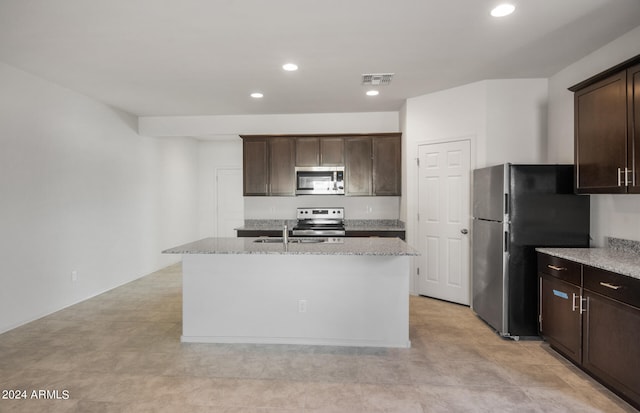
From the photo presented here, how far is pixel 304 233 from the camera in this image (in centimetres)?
523

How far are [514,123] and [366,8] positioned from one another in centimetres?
248

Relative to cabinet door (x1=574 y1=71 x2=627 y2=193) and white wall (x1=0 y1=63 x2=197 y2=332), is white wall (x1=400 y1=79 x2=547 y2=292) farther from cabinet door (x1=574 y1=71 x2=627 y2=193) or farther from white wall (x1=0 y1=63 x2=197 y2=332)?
white wall (x1=0 y1=63 x2=197 y2=332)

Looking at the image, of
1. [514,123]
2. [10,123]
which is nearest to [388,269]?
[514,123]

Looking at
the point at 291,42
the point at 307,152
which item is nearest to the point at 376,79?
the point at 291,42

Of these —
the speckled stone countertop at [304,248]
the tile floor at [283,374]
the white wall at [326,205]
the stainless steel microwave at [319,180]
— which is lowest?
the tile floor at [283,374]

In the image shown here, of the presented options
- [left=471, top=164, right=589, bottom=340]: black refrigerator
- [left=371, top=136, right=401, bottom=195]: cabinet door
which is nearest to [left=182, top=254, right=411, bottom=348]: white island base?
[left=471, top=164, right=589, bottom=340]: black refrigerator

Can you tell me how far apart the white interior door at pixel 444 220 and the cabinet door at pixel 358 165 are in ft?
2.90

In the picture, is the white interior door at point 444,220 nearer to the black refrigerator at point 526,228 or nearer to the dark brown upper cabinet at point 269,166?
the black refrigerator at point 526,228

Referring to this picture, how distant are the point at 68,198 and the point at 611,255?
18.1ft

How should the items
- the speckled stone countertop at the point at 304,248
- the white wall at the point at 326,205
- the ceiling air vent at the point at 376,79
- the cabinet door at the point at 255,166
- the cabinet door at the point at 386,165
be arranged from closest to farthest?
the speckled stone countertop at the point at 304,248 < the ceiling air vent at the point at 376,79 < the cabinet door at the point at 386,165 < the cabinet door at the point at 255,166 < the white wall at the point at 326,205

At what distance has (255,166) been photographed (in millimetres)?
5543

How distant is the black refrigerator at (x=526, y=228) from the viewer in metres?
3.21

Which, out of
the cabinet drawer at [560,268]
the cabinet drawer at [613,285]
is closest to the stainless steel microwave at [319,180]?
the cabinet drawer at [560,268]

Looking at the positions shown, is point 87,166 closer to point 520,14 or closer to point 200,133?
point 200,133
